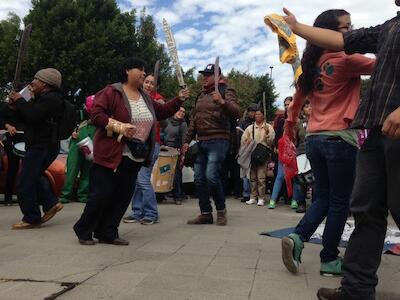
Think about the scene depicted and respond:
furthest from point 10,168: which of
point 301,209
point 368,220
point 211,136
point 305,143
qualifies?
point 368,220

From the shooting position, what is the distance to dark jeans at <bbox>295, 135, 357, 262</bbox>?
3912 millimetres

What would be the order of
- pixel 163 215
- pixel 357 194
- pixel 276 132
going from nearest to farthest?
pixel 357 194
pixel 163 215
pixel 276 132

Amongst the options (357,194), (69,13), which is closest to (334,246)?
(357,194)

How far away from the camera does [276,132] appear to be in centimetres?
1023

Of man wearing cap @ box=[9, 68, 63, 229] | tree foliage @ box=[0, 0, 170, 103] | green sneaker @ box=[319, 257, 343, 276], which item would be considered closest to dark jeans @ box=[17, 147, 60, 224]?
man wearing cap @ box=[9, 68, 63, 229]

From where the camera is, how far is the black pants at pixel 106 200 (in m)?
5.05

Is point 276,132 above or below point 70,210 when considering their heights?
above

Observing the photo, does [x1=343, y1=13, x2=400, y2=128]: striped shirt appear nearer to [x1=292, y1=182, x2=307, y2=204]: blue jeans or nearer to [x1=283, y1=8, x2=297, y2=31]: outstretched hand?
[x1=283, y1=8, x2=297, y2=31]: outstretched hand

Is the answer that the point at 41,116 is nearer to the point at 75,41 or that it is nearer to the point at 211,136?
the point at 211,136

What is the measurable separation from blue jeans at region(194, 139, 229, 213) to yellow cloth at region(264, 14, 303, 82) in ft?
8.23

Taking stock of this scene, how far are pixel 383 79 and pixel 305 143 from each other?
1542 mm

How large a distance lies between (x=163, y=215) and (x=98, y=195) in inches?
109

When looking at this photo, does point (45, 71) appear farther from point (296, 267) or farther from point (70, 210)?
point (296, 267)

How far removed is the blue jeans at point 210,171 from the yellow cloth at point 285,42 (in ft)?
8.23
